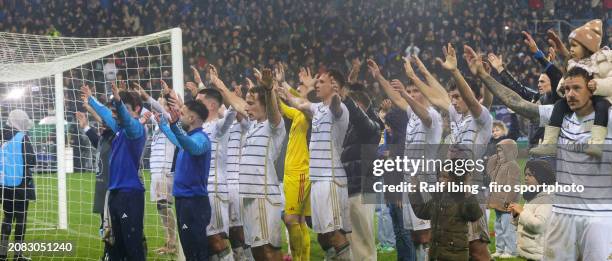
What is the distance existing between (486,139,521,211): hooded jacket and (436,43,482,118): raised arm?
487mm

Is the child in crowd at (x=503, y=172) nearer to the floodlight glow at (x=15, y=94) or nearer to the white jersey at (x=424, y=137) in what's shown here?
the white jersey at (x=424, y=137)

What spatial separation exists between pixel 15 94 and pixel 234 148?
373 cm

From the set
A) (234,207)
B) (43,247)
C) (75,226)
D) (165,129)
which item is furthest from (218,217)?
(75,226)

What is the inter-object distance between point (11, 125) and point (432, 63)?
1505 cm

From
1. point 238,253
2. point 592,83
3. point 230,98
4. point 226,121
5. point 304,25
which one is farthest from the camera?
point 304,25

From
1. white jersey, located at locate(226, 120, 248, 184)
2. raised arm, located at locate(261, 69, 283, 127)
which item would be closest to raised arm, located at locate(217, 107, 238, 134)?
white jersey, located at locate(226, 120, 248, 184)

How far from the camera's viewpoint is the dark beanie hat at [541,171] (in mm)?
6672

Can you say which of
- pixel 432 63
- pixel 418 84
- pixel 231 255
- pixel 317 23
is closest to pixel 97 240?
pixel 231 255

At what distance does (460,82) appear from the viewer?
673cm

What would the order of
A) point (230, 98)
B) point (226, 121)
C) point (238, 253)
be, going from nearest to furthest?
point (230, 98)
point (226, 121)
point (238, 253)

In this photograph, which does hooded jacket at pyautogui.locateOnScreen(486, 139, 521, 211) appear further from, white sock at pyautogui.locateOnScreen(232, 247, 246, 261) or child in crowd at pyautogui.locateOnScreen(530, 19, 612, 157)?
white sock at pyautogui.locateOnScreen(232, 247, 246, 261)

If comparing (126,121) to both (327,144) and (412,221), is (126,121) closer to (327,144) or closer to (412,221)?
(327,144)

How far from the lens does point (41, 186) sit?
12555mm

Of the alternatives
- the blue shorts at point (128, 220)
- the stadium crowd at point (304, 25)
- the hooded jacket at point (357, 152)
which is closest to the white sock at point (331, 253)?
the hooded jacket at point (357, 152)
